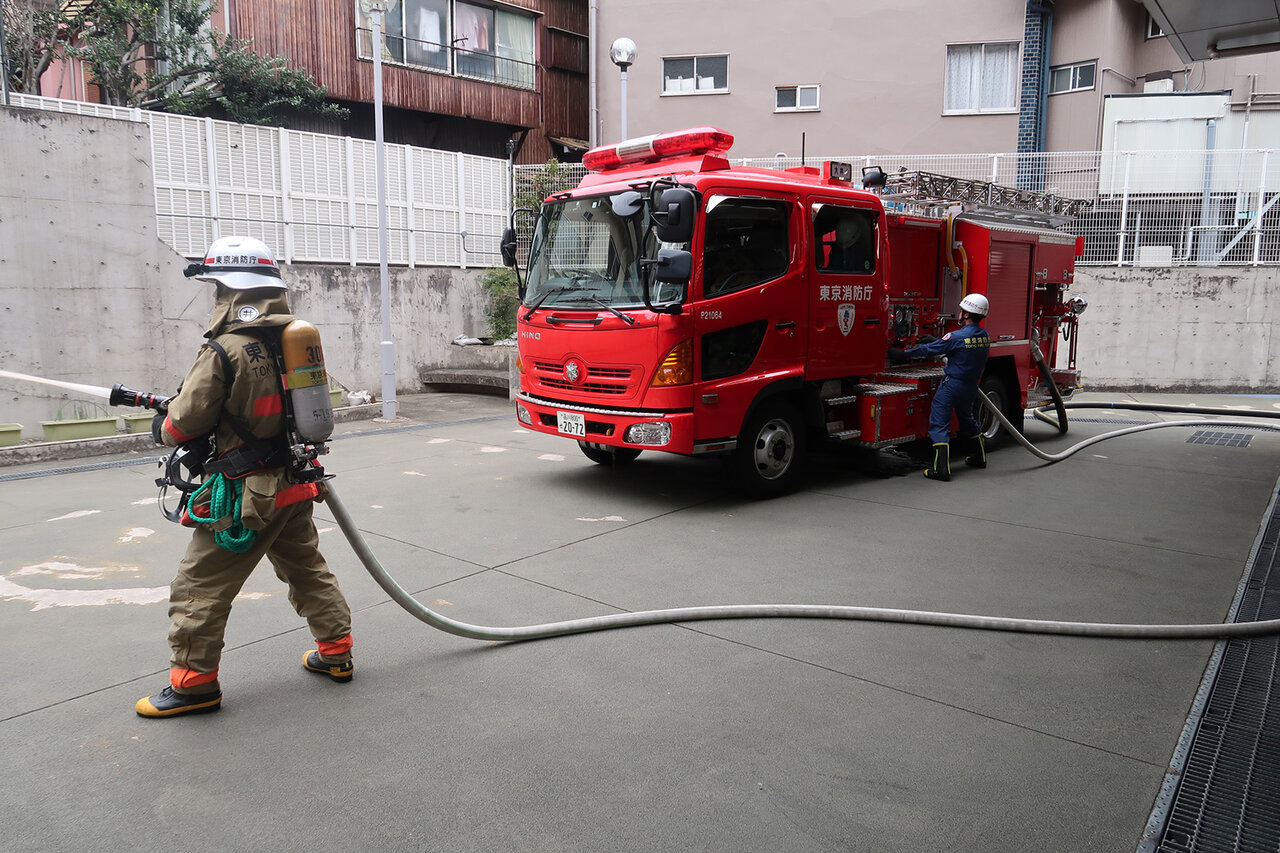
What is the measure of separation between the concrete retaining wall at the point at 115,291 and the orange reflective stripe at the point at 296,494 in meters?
7.85

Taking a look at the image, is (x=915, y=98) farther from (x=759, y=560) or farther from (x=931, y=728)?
(x=931, y=728)

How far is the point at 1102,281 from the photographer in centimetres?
1526

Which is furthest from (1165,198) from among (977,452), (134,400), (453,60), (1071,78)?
(134,400)

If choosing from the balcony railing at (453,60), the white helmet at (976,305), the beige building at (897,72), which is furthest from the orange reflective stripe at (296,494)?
the beige building at (897,72)

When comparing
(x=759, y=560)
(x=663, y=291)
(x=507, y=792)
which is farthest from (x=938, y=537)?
(x=507, y=792)

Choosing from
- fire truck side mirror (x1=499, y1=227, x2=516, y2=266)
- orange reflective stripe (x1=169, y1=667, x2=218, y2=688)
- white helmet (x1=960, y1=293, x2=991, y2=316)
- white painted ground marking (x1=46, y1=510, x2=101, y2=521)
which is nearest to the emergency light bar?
fire truck side mirror (x1=499, y1=227, x2=516, y2=266)

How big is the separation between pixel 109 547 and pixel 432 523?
84.1 inches

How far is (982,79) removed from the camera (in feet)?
60.1

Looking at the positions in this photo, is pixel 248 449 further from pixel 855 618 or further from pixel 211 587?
pixel 855 618

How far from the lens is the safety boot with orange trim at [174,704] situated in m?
3.54

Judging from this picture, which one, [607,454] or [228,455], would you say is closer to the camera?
[228,455]

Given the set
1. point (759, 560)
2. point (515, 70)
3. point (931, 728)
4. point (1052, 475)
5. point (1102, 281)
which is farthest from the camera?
point (515, 70)

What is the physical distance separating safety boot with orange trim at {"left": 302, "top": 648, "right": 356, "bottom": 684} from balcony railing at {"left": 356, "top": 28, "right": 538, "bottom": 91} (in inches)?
679

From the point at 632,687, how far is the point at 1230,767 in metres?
2.29
